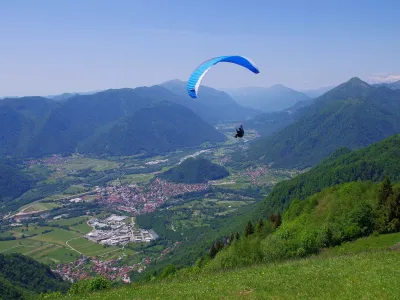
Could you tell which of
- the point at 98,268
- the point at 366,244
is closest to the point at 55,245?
the point at 98,268

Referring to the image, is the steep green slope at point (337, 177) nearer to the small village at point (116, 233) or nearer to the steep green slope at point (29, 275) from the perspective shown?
the small village at point (116, 233)

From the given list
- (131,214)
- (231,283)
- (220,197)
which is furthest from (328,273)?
(220,197)

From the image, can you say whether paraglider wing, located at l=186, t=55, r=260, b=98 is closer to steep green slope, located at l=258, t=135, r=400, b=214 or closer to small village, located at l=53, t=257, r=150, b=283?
small village, located at l=53, t=257, r=150, b=283

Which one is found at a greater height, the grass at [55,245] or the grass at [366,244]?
the grass at [366,244]

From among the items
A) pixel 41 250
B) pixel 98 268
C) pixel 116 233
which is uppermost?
pixel 98 268

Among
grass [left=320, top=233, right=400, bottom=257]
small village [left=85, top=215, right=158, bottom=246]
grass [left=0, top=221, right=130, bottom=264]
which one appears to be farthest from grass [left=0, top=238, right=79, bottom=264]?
grass [left=320, top=233, right=400, bottom=257]

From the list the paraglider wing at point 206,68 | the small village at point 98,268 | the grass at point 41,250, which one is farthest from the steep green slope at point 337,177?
the paraglider wing at point 206,68

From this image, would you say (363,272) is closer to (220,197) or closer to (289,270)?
(289,270)

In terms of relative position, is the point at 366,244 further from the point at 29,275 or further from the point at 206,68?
the point at 29,275
